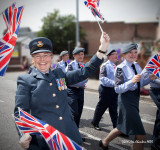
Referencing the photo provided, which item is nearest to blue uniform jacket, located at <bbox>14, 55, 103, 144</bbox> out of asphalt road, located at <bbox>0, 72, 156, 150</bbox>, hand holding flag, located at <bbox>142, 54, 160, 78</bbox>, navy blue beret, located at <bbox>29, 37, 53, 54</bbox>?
navy blue beret, located at <bbox>29, 37, 53, 54</bbox>

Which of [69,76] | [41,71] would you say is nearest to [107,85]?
[69,76]

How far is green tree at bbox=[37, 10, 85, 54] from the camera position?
3903cm

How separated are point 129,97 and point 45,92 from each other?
5.12ft

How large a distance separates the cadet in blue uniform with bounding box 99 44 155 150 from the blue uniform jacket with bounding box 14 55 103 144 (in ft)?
3.41

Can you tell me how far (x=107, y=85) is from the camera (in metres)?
3.94

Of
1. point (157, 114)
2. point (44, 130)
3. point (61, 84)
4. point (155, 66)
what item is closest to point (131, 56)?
point (155, 66)

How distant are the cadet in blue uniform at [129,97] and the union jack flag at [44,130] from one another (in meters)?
1.34

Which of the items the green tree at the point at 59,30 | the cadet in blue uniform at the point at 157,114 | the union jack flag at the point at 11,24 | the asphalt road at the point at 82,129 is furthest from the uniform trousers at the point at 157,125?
the green tree at the point at 59,30

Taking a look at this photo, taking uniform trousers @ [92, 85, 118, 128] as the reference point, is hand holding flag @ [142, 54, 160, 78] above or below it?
above

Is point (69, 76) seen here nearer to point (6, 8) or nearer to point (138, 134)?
point (6, 8)

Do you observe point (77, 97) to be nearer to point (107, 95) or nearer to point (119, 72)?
A: point (107, 95)

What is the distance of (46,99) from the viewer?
5.82 feet

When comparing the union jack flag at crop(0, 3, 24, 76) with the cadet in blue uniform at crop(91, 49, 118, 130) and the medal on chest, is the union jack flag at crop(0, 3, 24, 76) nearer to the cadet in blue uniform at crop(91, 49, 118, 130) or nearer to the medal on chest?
the medal on chest

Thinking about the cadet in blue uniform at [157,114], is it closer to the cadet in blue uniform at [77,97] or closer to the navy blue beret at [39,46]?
the cadet in blue uniform at [77,97]
